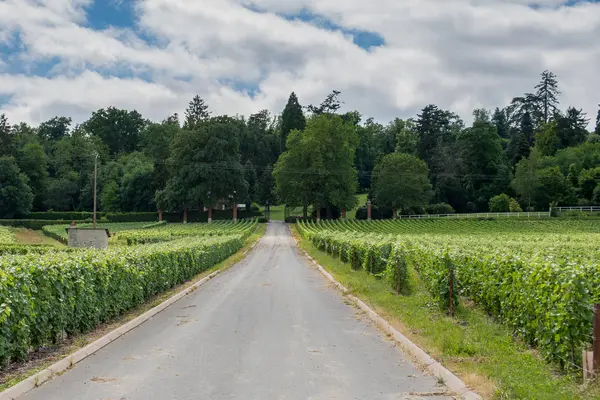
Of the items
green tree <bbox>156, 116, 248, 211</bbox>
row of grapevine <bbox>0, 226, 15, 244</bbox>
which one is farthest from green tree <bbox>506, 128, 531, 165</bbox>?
row of grapevine <bbox>0, 226, 15, 244</bbox>

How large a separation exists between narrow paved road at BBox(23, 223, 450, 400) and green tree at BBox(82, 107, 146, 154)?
142 meters

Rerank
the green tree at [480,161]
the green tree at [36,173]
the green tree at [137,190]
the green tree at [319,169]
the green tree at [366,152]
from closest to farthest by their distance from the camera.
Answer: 1. the green tree at [319,169]
2. the green tree at [137,190]
3. the green tree at [480,161]
4. the green tree at [36,173]
5. the green tree at [366,152]

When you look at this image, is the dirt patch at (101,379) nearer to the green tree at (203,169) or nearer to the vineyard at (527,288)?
the vineyard at (527,288)

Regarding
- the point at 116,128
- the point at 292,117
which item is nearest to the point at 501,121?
the point at 292,117

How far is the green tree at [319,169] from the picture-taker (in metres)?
94.9

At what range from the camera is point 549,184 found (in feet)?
299

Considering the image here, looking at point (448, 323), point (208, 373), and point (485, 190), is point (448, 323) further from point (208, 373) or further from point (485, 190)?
point (485, 190)

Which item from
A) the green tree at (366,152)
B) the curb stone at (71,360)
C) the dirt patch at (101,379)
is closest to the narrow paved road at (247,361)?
the dirt patch at (101,379)

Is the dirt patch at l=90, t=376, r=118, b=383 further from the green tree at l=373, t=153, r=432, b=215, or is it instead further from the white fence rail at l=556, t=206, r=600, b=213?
the green tree at l=373, t=153, r=432, b=215

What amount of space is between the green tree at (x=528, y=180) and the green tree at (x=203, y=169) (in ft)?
149

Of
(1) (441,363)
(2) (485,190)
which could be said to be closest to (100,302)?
(1) (441,363)

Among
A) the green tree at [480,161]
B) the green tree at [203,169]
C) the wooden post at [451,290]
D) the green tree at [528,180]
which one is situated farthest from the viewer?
the green tree at [480,161]

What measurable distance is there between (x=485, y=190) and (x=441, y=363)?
101 meters

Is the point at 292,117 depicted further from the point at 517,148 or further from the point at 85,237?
the point at 85,237
